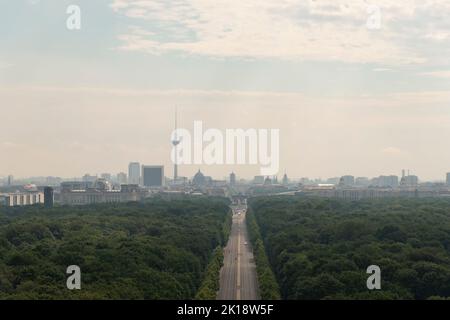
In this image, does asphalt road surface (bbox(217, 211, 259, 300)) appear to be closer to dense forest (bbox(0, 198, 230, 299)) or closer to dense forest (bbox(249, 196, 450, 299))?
dense forest (bbox(0, 198, 230, 299))

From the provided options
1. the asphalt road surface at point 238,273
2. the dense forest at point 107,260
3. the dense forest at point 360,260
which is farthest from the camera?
the asphalt road surface at point 238,273

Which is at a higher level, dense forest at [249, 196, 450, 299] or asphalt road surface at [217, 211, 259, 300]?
dense forest at [249, 196, 450, 299]

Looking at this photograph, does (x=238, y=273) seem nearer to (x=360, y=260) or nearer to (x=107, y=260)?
(x=360, y=260)

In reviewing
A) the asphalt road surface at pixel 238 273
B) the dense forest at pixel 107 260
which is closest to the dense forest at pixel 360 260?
the asphalt road surface at pixel 238 273

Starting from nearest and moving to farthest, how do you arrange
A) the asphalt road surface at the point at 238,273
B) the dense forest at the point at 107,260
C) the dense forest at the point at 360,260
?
the dense forest at the point at 107,260
the dense forest at the point at 360,260
the asphalt road surface at the point at 238,273

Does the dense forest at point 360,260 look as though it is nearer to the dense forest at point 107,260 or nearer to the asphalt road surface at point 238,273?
the asphalt road surface at point 238,273

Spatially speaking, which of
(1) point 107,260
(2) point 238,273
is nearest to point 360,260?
(2) point 238,273

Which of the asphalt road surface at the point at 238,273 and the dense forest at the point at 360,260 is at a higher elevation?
the dense forest at the point at 360,260

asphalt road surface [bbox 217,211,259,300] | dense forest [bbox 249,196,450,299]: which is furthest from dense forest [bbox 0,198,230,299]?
dense forest [bbox 249,196,450,299]
